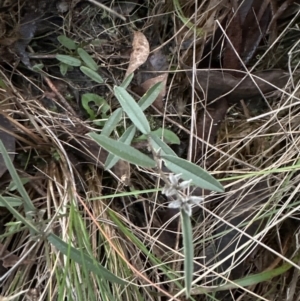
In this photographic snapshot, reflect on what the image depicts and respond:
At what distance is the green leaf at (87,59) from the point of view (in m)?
0.93

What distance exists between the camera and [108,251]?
88 centimetres

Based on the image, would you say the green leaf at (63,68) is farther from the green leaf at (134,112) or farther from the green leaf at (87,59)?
the green leaf at (134,112)

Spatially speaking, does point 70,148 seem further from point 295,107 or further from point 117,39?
point 295,107

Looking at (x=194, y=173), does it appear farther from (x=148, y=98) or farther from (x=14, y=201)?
(x=14, y=201)

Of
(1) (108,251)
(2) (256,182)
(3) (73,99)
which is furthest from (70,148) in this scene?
(2) (256,182)

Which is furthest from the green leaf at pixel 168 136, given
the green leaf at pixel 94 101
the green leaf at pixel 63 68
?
the green leaf at pixel 63 68

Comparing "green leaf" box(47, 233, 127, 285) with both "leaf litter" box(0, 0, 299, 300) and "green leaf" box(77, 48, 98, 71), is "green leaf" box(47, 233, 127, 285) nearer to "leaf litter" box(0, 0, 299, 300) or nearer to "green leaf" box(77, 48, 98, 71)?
"leaf litter" box(0, 0, 299, 300)

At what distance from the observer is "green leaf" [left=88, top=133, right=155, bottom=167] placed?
62 cm

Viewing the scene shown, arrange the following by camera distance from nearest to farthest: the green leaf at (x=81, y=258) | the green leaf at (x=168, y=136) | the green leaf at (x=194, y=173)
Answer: the green leaf at (x=194, y=173) → the green leaf at (x=81, y=258) → the green leaf at (x=168, y=136)

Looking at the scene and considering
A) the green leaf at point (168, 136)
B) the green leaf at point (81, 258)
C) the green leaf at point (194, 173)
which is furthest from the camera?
the green leaf at point (168, 136)

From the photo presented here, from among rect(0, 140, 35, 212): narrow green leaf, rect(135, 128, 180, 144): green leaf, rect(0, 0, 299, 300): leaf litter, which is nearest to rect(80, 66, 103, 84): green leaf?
rect(0, 0, 299, 300): leaf litter

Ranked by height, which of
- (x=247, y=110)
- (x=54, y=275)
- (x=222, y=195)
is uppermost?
(x=247, y=110)

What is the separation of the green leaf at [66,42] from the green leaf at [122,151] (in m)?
0.39

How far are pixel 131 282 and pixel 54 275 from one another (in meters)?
0.15
